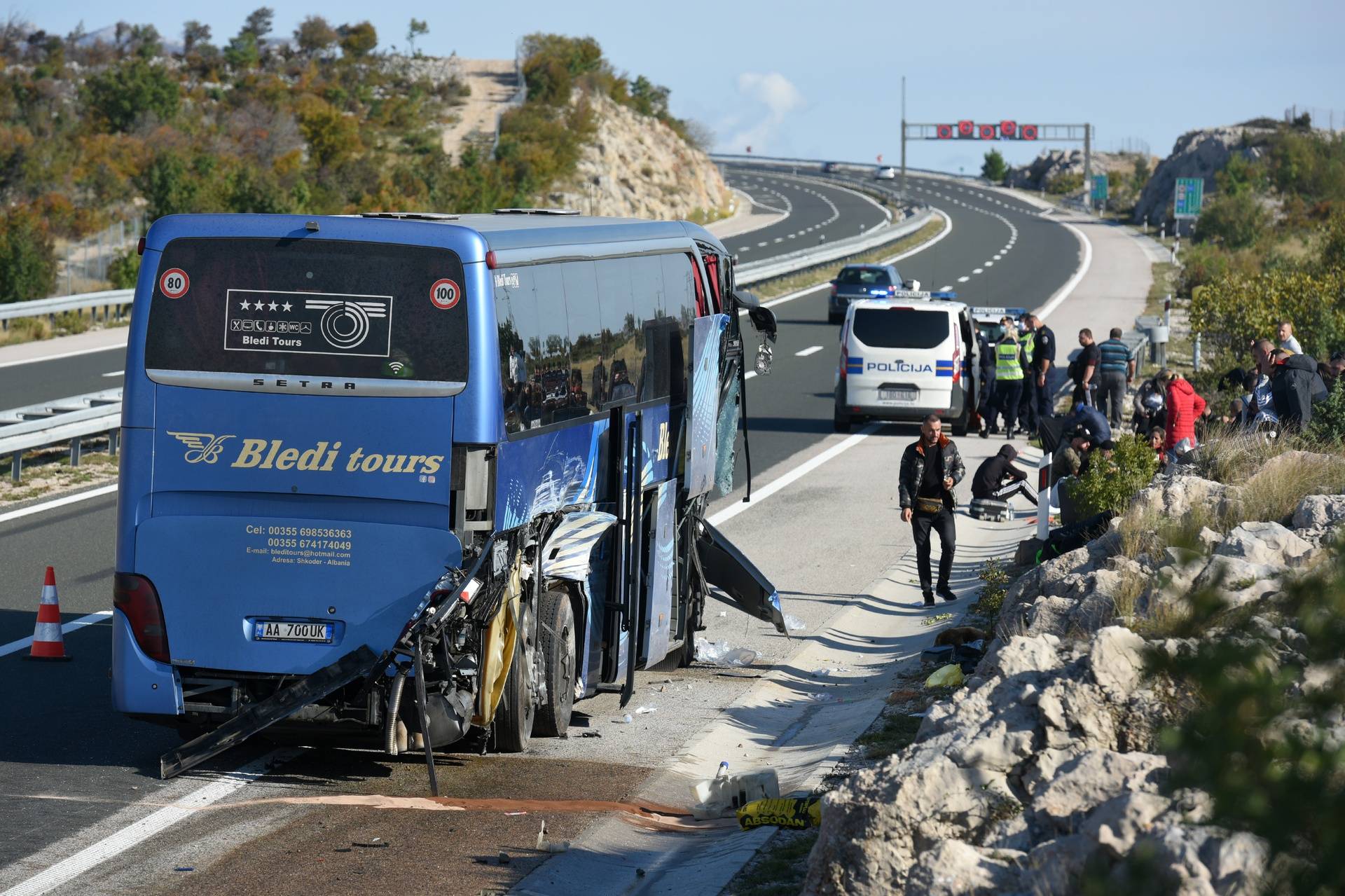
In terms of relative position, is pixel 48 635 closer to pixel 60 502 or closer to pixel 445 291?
pixel 445 291

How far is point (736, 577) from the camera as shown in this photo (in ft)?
40.7

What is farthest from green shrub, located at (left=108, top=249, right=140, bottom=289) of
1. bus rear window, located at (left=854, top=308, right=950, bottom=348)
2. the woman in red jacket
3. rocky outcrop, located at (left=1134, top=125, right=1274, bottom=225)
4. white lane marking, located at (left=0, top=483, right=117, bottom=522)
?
rocky outcrop, located at (left=1134, top=125, right=1274, bottom=225)

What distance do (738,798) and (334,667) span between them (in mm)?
2326

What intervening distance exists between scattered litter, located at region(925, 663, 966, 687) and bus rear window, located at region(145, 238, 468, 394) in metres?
4.36

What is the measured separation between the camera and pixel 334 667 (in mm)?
8516

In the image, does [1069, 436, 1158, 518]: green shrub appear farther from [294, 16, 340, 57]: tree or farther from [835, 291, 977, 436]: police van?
[294, 16, 340, 57]: tree

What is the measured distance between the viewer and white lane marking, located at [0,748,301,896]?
283 inches

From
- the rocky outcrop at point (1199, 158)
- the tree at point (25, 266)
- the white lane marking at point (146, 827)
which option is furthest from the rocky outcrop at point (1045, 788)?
the rocky outcrop at point (1199, 158)


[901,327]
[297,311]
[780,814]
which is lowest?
[780,814]

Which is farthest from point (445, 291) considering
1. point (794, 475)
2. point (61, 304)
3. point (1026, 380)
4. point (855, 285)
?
point (855, 285)

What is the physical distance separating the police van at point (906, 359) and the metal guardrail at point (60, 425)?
11.0 m

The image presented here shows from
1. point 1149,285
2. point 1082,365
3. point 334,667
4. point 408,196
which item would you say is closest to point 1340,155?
point 1149,285

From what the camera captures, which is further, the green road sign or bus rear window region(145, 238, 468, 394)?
the green road sign

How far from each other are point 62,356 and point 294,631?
23.6 meters
